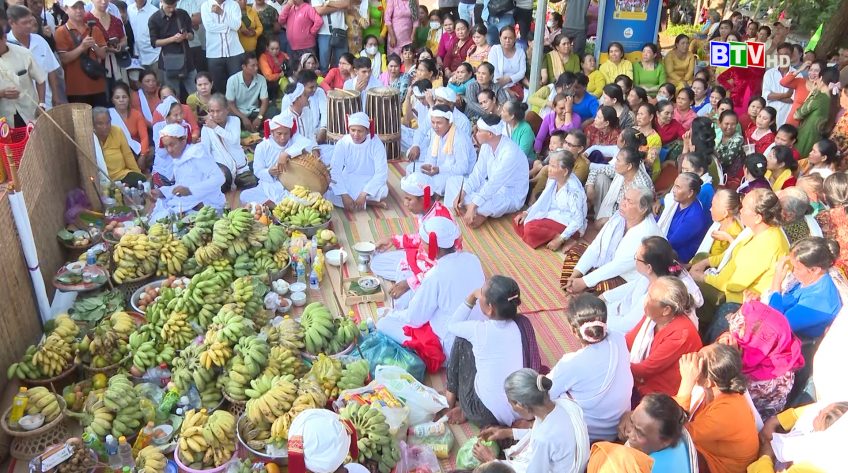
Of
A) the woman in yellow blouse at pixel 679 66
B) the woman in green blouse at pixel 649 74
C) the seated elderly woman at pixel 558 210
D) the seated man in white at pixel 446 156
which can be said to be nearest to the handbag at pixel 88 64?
the seated man in white at pixel 446 156

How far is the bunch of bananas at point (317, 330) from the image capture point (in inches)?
189

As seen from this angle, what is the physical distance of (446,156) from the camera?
8008 mm

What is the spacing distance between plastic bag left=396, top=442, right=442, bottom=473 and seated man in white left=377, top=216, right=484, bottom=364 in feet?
2.95

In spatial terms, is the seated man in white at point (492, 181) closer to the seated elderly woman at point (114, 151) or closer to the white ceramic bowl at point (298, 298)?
the white ceramic bowl at point (298, 298)

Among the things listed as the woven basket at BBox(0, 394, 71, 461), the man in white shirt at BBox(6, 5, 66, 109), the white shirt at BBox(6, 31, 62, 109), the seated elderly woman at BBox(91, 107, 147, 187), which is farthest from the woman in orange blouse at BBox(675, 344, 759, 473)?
the white shirt at BBox(6, 31, 62, 109)

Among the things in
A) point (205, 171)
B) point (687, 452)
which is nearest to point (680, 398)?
point (687, 452)

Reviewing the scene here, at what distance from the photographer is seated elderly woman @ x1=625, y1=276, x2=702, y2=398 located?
13.8 ft

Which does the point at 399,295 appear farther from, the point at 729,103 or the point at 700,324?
the point at 729,103

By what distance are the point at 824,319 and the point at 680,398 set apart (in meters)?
1.50

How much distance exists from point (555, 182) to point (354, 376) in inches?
136

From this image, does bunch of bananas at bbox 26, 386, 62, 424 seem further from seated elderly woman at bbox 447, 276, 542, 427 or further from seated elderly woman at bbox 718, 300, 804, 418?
seated elderly woman at bbox 718, 300, 804, 418

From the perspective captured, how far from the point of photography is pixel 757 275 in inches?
199

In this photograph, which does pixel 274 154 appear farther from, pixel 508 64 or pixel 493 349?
pixel 508 64

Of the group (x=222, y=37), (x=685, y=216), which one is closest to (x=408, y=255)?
(x=685, y=216)
